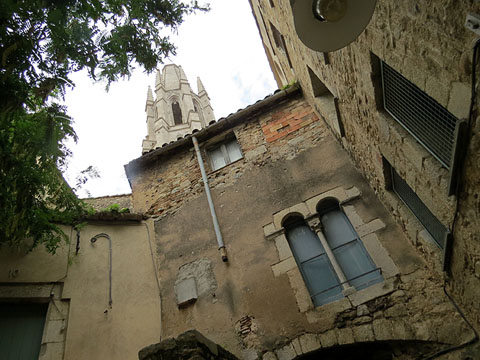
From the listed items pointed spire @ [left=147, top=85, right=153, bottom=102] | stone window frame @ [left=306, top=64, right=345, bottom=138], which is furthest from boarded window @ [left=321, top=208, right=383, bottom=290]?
pointed spire @ [left=147, top=85, right=153, bottom=102]

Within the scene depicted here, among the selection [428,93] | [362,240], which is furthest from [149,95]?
[428,93]

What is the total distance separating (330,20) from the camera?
2316 millimetres

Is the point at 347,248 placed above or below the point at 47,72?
below

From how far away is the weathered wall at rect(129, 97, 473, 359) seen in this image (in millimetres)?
4117

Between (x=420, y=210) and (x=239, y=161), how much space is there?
3.83m

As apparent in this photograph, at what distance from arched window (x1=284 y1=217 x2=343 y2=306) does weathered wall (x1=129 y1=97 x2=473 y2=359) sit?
0.23 metres

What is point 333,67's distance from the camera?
15.7 feet

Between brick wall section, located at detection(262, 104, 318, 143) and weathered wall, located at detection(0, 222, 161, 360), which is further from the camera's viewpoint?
brick wall section, located at detection(262, 104, 318, 143)

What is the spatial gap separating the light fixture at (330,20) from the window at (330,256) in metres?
3.38

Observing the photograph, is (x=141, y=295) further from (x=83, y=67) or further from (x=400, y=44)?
(x=400, y=44)

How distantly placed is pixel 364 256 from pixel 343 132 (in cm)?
207

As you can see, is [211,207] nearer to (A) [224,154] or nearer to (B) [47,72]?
(A) [224,154]

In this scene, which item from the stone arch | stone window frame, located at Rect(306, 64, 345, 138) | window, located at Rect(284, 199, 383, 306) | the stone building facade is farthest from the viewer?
stone window frame, located at Rect(306, 64, 345, 138)

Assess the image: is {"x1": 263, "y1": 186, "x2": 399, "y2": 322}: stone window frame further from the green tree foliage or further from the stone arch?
the green tree foliage
